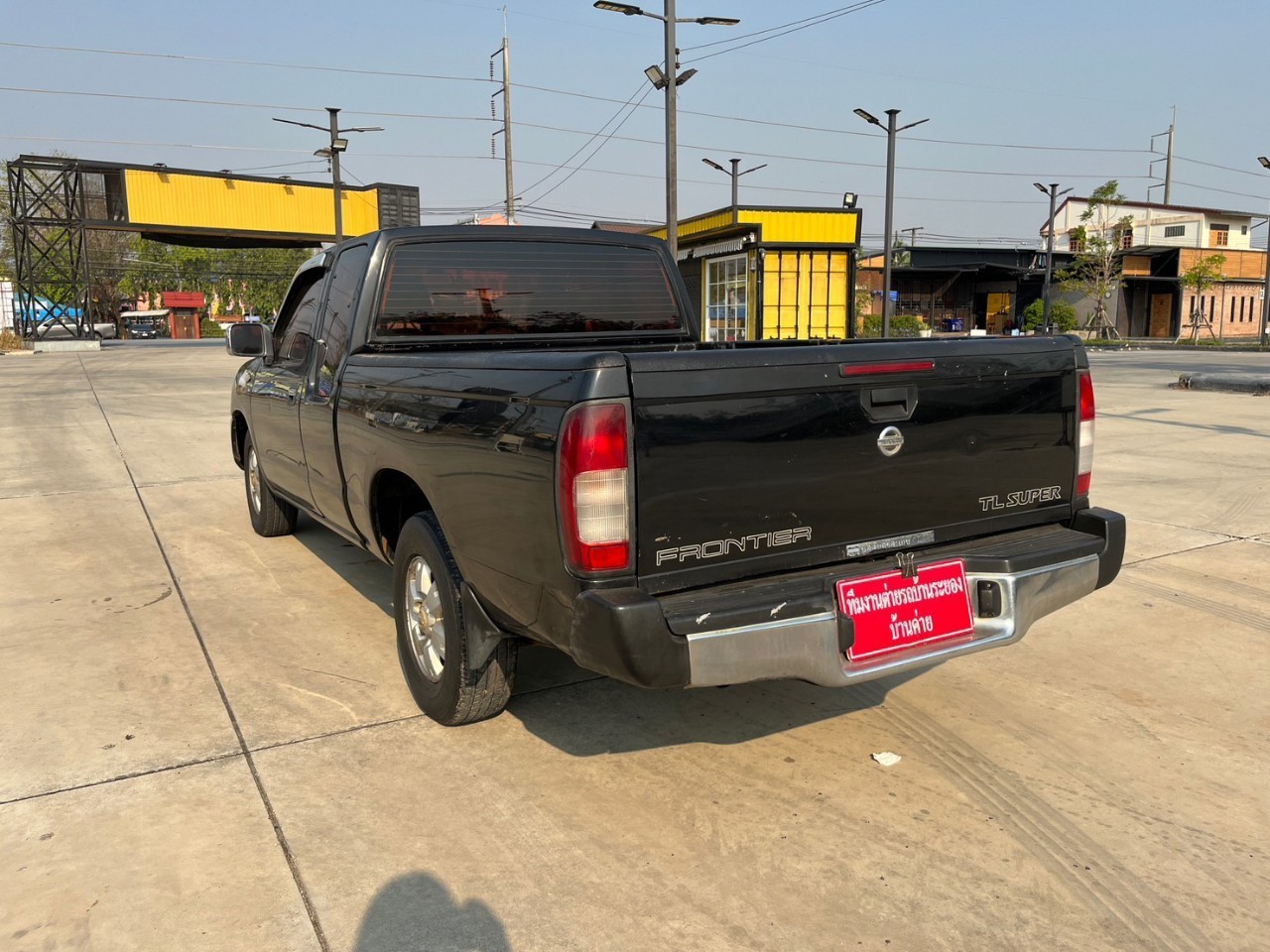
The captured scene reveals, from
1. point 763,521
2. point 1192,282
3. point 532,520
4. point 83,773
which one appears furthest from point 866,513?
point 1192,282

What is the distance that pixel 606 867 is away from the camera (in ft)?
9.18

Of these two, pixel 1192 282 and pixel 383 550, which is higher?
pixel 1192 282

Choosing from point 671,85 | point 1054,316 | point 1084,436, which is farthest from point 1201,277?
point 1084,436

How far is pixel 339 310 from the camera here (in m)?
4.58

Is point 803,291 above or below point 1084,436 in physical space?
above

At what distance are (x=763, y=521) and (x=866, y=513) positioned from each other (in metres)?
0.40

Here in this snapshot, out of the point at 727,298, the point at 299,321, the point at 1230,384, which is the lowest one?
the point at 1230,384

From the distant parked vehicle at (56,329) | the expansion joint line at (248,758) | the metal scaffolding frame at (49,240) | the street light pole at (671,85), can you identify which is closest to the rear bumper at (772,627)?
the expansion joint line at (248,758)

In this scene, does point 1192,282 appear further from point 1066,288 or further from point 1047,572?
point 1047,572

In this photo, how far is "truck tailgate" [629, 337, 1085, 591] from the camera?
2.71 m

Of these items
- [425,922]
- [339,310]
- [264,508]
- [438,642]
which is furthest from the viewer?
[264,508]

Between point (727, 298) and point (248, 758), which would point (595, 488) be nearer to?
point (248, 758)

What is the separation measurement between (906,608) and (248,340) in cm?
460

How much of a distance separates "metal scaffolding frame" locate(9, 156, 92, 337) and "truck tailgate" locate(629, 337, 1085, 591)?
40.8 metres
